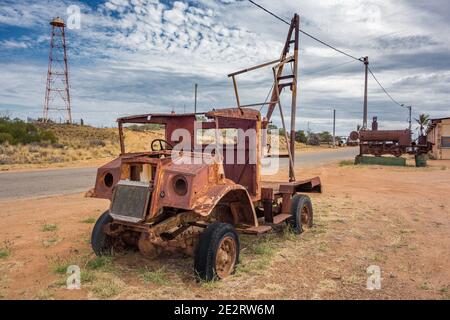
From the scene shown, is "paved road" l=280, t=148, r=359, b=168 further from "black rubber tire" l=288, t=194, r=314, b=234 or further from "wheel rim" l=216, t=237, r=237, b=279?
"wheel rim" l=216, t=237, r=237, b=279

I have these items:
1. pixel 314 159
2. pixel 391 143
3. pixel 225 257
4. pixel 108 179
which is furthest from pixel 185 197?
pixel 314 159

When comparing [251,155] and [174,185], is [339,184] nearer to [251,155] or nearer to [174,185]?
[251,155]

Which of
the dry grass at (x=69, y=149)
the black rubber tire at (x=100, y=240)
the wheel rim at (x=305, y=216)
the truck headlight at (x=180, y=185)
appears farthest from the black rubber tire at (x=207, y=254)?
the dry grass at (x=69, y=149)

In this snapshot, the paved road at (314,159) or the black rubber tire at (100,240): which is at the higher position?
the paved road at (314,159)

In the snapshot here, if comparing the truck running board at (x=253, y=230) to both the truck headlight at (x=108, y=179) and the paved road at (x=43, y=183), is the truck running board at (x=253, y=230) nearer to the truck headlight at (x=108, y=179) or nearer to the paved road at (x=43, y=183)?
the truck headlight at (x=108, y=179)

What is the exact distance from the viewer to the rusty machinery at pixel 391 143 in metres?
23.0

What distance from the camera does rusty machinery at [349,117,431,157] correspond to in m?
23.0

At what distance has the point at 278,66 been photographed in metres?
7.66

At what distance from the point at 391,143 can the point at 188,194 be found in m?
21.9

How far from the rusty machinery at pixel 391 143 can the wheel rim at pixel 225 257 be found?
20745mm

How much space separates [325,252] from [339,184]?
30.2ft

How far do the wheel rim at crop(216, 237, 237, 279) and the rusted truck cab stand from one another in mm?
12

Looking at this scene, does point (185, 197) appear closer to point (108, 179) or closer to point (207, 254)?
point (207, 254)
